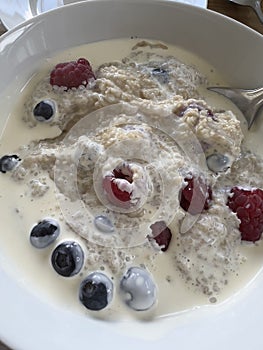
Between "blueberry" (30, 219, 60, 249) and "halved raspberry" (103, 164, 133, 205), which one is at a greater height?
"blueberry" (30, 219, 60, 249)

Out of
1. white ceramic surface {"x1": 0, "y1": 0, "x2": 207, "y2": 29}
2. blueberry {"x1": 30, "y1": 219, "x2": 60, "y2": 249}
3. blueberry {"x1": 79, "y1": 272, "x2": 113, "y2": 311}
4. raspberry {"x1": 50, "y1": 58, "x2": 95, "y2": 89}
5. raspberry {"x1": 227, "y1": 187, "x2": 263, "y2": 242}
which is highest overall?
white ceramic surface {"x1": 0, "y1": 0, "x2": 207, "y2": 29}

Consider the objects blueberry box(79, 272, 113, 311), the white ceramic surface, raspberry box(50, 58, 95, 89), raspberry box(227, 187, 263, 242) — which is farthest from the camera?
the white ceramic surface

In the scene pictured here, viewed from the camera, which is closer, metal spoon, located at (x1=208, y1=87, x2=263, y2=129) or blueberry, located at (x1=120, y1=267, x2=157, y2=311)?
blueberry, located at (x1=120, y1=267, x2=157, y2=311)

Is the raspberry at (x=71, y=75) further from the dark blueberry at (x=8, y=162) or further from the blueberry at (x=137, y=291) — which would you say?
the blueberry at (x=137, y=291)

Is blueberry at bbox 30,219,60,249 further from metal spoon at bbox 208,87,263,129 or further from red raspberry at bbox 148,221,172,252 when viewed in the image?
metal spoon at bbox 208,87,263,129

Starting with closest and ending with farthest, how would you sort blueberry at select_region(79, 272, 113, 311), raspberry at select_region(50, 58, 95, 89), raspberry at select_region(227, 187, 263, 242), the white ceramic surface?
blueberry at select_region(79, 272, 113, 311), raspberry at select_region(227, 187, 263, 242), raspberry at select_region(50, 58, 95, 89), the white ceramic surface

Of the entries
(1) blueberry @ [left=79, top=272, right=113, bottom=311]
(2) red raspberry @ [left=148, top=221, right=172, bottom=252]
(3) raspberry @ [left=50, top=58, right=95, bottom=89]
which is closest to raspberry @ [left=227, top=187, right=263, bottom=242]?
(2) red raspberry @ [left=148, top=221, right=172, bottom=252]
